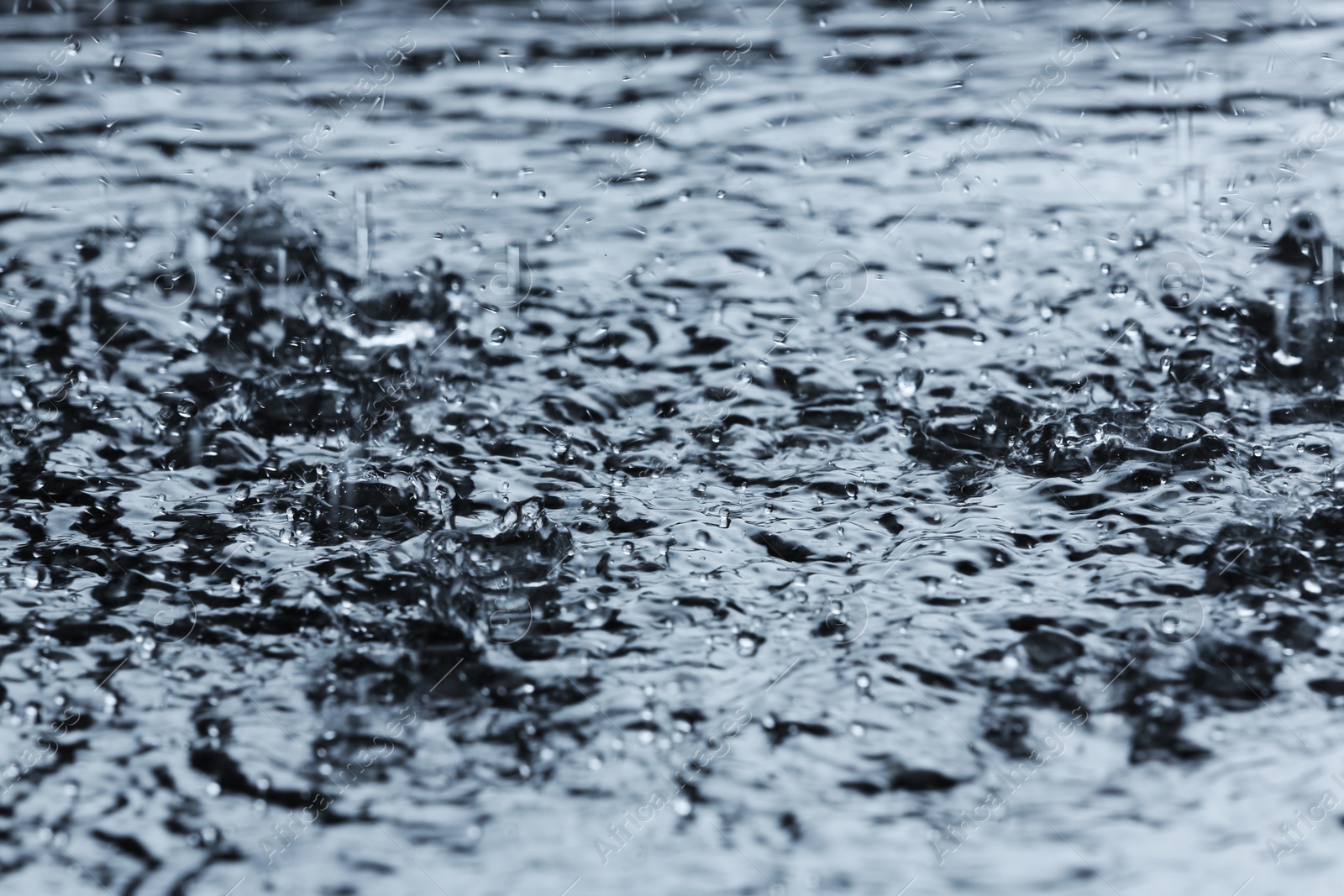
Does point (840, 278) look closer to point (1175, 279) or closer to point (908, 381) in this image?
point (908, 381)

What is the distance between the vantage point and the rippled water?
3.41ft

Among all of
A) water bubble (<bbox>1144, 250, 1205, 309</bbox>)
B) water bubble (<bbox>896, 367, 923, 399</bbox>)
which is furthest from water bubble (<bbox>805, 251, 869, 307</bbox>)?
water bubble (<bbox>1144, 250, 1205, 309</bbox>)

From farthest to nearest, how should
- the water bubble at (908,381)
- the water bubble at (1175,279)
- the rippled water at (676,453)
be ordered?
the water bubble at (1175,279) → the water bubble at (908,381) → the rippled water at (676,453)

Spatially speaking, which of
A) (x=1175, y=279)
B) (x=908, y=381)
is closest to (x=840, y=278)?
(x=908, y=381)

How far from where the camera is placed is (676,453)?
63.7 inches

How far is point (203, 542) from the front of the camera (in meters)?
1.42

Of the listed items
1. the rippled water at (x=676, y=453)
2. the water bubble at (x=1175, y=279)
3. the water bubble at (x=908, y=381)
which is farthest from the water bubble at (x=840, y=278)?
the water bubble at (x=1175, y=279)

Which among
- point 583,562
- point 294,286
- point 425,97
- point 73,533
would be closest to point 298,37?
point 425,97

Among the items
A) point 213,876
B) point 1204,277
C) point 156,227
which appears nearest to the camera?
point 213,876

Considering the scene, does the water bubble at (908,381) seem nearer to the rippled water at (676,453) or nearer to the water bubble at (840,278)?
the rippled water at (676,453)

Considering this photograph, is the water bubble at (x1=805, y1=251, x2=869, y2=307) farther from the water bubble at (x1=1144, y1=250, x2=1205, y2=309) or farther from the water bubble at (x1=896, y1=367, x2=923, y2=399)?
the water bubble at (x1=1144, y1=250, x2=1205, y2=309)

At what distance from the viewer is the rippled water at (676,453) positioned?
1.04 metres

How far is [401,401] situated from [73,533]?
17.6 inches

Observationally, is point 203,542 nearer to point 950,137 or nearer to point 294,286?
point 294,286
